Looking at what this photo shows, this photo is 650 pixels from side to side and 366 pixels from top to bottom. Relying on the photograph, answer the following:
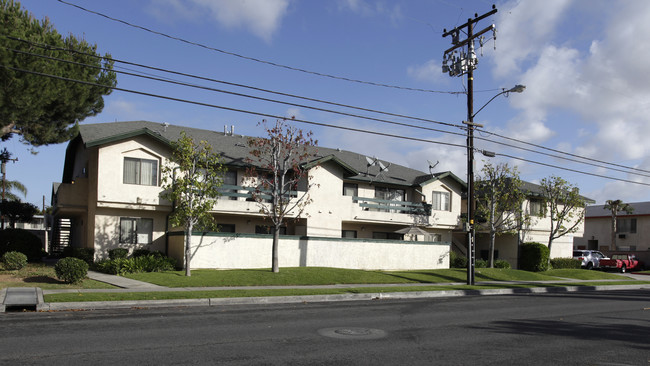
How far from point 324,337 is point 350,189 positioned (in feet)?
80.0

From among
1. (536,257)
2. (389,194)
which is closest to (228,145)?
(389,194)

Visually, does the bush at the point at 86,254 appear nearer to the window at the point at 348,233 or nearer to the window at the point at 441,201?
the window at the point at 348,233

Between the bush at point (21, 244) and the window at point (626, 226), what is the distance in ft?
172

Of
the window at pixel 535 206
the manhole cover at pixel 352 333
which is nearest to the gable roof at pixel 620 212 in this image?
the window at pixel 535 206

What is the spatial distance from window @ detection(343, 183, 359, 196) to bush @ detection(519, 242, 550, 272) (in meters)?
13.3

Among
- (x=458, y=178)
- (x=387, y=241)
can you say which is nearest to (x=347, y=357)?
(x=387, y=241)

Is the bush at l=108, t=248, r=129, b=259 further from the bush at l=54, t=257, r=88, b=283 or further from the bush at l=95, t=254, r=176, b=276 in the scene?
the bush at l=54, t=257, r=88, b=283

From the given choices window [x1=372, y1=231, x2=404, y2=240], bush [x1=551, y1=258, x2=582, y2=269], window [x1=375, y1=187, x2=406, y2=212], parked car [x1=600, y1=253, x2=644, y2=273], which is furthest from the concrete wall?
parked car [x1=600, y1=253, x2=644, y2=273]

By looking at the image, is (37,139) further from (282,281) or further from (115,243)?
(282,281)

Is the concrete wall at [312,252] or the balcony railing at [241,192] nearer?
the concrete wall at [312,252]

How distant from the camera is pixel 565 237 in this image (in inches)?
1719

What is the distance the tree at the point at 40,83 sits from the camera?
742 inches

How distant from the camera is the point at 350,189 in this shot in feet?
113

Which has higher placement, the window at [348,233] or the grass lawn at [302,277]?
the window at [348,233]
